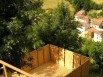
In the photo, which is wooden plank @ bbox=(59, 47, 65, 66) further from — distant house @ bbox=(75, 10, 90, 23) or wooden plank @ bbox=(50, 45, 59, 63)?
distant house @ bbox=(75, 10, 90, 23)

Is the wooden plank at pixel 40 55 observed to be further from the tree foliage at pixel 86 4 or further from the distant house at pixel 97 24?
the tree foliage at pixel 86 4

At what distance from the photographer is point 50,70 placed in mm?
13398

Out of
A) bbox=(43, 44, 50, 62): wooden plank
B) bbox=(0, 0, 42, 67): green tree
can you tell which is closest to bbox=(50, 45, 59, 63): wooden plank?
bbox=(43, 44, 50, 62): wooden plank

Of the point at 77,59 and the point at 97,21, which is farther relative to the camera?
the point at 97,21

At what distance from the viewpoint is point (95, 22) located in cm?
5456

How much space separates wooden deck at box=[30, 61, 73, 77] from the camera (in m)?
13.0

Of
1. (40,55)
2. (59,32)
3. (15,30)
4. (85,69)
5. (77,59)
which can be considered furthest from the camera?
(59,32)

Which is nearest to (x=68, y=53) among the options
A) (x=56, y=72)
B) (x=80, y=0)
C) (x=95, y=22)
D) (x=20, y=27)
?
(x=56, y=72)

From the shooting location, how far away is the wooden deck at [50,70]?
42.6ft

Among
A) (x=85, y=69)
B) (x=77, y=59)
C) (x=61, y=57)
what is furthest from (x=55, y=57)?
(x=85, y=69)

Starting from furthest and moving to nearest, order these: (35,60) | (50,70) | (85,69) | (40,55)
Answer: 1. (40,55)
2. (35,60)
3. (50,70)
4. (85,69)

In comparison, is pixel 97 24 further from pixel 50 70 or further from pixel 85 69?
pixel 85 69

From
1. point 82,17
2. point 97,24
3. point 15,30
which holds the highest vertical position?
point 15,30

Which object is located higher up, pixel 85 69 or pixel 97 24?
pixel 85 69
